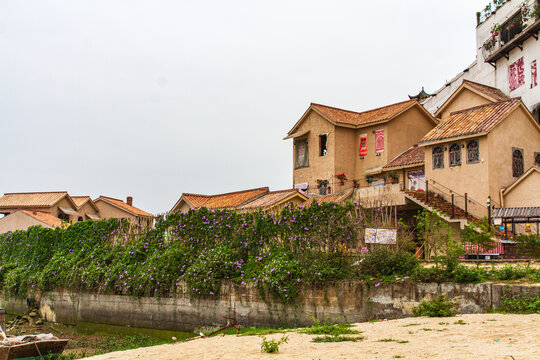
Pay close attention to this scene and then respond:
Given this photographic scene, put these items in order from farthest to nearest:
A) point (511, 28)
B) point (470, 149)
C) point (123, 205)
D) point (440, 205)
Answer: point (123, 205), point (511, 28), point (470, 149), point (440, 205)

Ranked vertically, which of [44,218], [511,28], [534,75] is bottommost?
[44,218]

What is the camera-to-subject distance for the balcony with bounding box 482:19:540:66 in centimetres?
3039

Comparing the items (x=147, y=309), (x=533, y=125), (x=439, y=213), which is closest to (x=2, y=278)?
(x=147, y=309)

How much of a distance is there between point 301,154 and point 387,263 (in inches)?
963

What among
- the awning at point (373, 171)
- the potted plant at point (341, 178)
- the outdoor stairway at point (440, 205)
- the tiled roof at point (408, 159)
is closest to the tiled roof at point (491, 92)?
the tiled roof at point (408, 159)

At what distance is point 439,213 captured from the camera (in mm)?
25844

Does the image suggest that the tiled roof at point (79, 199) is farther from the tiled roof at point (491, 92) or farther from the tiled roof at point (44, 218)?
the tiled roof at point (491, 92)

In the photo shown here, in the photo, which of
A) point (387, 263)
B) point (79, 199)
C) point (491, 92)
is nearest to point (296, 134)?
point (491, 92)

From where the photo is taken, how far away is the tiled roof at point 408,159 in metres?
31.8

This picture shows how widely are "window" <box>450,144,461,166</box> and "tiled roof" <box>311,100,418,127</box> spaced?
778 cm

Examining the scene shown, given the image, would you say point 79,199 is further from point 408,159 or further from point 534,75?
point 534,75

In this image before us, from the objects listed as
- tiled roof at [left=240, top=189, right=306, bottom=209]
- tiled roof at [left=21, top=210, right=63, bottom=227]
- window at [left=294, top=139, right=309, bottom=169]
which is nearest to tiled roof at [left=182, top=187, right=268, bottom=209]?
tiled roof at [left=240, top=189, right=306, bottom=209]

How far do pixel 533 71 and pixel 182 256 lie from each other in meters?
23.6

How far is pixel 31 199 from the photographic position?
2004 inches
